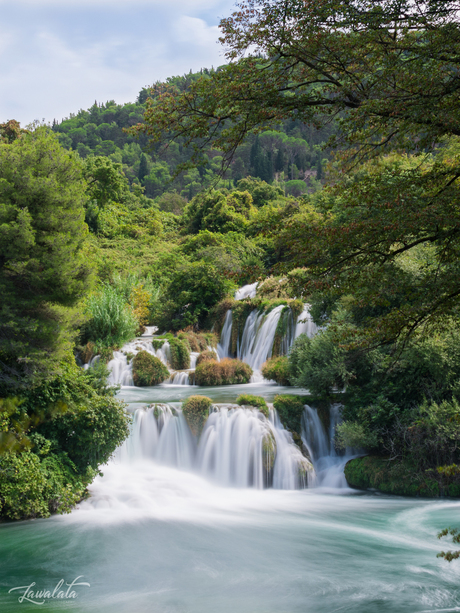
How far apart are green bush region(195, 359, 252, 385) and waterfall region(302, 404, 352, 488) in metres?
5.81

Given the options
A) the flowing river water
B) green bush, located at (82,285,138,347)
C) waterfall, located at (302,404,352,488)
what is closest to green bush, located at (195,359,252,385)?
green bush, located at (82,285,138,347)

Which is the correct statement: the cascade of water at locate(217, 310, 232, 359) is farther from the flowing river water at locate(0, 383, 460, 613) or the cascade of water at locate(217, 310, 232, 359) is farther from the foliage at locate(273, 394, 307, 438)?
the flowing river water at locate(0, 383, 460, 613)

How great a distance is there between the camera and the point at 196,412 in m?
12.3

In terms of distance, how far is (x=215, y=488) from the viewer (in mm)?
11398

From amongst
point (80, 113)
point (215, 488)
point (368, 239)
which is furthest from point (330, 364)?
point (80, 113)

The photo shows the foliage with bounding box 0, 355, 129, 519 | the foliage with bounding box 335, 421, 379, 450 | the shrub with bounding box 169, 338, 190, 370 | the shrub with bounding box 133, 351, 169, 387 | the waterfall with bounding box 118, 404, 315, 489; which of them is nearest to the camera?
the foliage with bounding box 0, 355, 129, 519

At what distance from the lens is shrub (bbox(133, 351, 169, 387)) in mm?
18219

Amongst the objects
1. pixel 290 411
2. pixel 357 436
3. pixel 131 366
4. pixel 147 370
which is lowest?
pixel 357 436

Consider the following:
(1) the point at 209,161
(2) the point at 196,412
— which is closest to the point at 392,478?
(2) the point at 196,412

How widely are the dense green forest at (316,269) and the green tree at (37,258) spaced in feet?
0.10

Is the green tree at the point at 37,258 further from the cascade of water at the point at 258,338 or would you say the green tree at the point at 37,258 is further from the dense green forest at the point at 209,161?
the dense green forest at the point at 209,161

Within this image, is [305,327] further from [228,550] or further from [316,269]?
[316,269]
